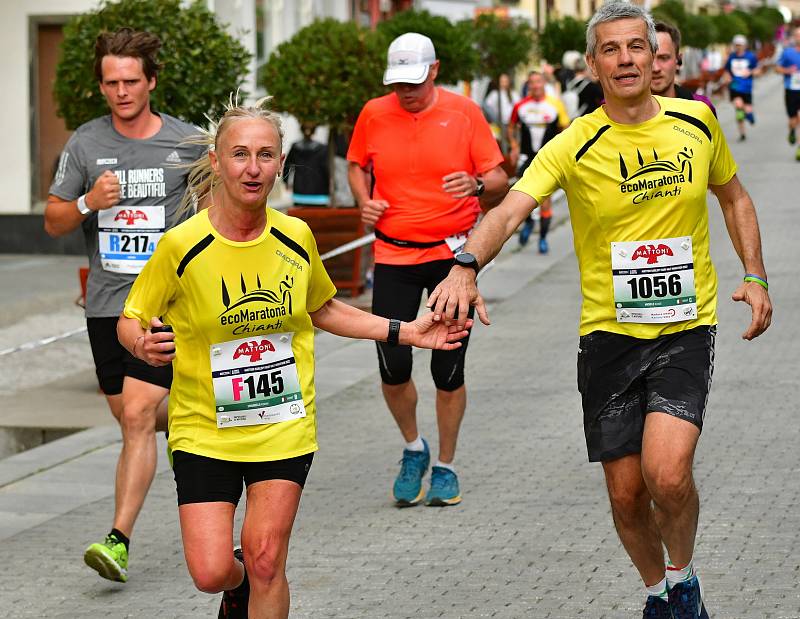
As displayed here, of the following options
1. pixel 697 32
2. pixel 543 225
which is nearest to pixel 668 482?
pixel 543 225

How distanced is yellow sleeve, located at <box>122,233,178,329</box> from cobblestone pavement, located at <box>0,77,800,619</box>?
1511 mm

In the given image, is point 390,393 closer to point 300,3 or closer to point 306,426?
point 306,426

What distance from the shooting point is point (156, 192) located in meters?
6.66

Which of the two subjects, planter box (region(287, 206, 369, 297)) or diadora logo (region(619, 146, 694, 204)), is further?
planter box (region(287, 206, 369, 297))

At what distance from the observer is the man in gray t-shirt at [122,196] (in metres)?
6.57

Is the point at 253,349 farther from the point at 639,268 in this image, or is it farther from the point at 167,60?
the point at 167,60

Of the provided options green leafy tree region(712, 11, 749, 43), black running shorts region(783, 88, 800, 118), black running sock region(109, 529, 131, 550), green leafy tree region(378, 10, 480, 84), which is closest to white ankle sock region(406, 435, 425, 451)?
black running sock region(109, 529, 131, 550)

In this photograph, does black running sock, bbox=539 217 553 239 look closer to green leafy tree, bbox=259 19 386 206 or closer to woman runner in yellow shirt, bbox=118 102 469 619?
green leafy tree, bbox=259 19 386 206

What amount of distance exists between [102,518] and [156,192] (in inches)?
65.6

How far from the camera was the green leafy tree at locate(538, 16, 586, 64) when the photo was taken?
1452 inches

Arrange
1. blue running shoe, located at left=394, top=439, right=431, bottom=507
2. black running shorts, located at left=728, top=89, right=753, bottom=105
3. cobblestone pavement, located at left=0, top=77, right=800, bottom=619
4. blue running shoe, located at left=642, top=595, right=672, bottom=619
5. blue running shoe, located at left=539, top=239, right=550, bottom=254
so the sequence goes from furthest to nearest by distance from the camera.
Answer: black running shorts, located at left=728, top=89, right=753, bottom=105
blue running shoe, located at left=539, top=239, right=550, bottom=254
blue running shoe, located at left=394, top=439, right=431, bottom=507
cobblestone pavement, located at left=0, top=77, right=800, bottom=619
blue running shoe, located at left=642, top=595, right=672, bottom=619

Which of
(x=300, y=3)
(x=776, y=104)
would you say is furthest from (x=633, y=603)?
(x=776, y=104)

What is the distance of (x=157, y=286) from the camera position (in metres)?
4.81

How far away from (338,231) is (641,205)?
9.61 meters
